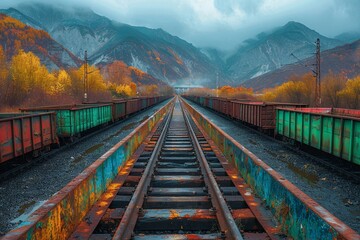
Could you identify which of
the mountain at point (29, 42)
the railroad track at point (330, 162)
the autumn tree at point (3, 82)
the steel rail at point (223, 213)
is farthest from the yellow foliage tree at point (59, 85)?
the mountain at point (29, 42)

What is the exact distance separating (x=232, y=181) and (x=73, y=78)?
2526 inches

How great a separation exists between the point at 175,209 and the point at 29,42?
563 feet

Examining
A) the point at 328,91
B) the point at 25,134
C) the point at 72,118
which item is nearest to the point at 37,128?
the point at 25,134

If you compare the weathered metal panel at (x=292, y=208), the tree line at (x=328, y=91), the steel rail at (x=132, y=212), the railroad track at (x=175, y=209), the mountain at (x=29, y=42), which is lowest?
the railroad track at (x=175, y=209)

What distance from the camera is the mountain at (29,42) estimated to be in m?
149

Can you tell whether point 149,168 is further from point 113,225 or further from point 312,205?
point 312,205

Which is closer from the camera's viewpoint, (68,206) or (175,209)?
(68,206)

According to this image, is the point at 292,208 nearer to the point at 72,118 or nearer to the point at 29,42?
the point at 72,118

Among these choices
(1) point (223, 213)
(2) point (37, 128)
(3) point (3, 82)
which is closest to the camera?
(1) point (223, 213)

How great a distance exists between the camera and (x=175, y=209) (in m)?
5.47

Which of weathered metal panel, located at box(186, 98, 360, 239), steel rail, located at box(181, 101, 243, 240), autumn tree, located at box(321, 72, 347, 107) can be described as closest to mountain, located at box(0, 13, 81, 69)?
autumn tree, located at box(321, 72, 347, 107)

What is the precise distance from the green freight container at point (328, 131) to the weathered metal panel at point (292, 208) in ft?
12.4

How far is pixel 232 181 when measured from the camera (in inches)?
282

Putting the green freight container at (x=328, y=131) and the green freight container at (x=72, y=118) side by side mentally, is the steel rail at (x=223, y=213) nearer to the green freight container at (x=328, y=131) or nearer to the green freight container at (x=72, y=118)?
the green freight container at (x=328, y=131)
